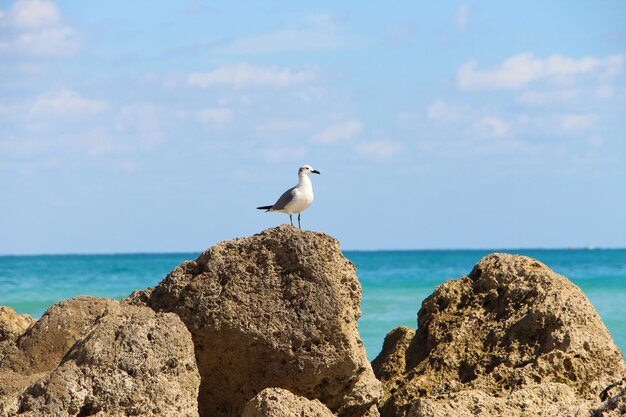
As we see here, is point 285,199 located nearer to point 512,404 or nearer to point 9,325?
point 9,325

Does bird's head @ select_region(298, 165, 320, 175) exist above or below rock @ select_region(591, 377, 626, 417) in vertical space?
above

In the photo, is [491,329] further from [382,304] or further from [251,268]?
[382,304]

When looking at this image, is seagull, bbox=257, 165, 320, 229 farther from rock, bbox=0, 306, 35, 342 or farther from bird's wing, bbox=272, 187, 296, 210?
rock, bbox=0, 306, 35, 342

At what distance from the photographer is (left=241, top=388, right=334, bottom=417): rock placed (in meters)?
5.09

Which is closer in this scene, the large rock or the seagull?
the large rock

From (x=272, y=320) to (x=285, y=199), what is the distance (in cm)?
315

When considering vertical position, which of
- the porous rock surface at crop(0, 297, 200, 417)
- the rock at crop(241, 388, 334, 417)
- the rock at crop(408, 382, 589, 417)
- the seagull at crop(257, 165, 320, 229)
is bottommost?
the rock at crop(408, 382, 589, 417)

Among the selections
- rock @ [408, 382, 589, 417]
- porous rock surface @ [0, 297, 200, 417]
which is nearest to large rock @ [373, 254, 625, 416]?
rock @ [408, 382, 589, 417]

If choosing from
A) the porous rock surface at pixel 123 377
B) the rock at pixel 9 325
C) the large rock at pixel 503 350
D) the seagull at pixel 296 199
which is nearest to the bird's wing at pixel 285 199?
the seagull at pixel 296 199

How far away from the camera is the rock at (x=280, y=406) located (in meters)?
5.09

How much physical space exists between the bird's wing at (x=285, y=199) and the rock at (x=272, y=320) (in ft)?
8.86

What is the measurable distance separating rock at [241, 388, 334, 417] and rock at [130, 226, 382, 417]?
0.55 meters

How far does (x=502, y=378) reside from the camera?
6.03 meters

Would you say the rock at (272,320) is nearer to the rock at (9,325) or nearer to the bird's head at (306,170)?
the rock at (9,325)
